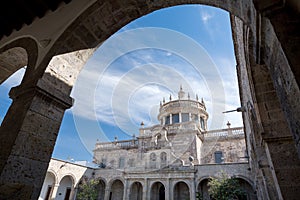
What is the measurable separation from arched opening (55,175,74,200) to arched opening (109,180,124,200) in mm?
4610

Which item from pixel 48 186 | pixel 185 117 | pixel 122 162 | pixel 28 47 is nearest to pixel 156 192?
pixel 122 162

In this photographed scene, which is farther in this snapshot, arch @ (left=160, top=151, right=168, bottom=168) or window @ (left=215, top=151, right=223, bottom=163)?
window @ (left=215, top=151, right=223, bottom=163)

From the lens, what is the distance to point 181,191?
691 inches

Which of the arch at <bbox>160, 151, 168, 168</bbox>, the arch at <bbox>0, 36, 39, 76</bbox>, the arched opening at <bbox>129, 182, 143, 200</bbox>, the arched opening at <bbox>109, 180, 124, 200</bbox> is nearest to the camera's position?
the arch at <bbox>0, 36, 39, 76</bbox>

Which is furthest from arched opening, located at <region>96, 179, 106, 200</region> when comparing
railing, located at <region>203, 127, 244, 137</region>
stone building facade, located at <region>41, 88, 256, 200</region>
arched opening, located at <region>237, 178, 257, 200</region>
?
arched opening, located at <region>237, 178, 257, 200</region>

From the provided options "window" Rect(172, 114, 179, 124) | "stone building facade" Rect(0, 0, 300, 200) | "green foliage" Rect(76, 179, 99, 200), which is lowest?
"green foliage" Rect(76, 179, 99, 200)

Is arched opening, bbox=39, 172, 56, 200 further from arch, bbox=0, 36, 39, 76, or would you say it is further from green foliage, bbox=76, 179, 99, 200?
arch, bbox=0, 36, 39, 76

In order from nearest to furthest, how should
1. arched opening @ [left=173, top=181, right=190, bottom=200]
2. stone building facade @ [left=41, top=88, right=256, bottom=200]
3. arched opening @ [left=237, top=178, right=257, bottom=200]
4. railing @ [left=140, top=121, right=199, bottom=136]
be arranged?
arched opening @ [left=237, top=178, right=257, bottom=200]
stone building facade @ [left=41, top=88, right=256, bottom=200]
arched opening @ [left=173, top=181, right=190, bottom=200]
railing @ [left=140, top=121, right=199, bottom=136]

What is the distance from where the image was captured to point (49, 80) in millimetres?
2744

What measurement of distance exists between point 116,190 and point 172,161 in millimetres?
8029

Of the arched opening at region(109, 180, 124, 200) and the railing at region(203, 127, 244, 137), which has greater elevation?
the railing at region(203, 127, 244, 137)

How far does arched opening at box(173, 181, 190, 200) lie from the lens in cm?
1720

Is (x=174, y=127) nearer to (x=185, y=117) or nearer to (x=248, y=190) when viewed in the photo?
(x=185, y=117)

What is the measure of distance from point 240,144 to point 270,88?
1743cm
